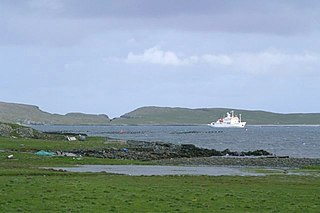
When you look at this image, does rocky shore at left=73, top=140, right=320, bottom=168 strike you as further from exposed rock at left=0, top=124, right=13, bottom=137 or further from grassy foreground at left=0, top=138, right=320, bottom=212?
grassy foreground at left=0, top=138, right=320, bottom=212

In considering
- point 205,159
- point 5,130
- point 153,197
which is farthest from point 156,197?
point 5,130

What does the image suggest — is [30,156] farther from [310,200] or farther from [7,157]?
[310,200]

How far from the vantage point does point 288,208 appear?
2583 cm

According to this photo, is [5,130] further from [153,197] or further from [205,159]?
[153,197]

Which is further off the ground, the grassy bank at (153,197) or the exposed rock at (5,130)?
the exposed rock at (5,130)

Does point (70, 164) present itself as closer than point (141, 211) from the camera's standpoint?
No

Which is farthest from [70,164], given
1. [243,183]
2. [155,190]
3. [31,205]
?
[31,205]

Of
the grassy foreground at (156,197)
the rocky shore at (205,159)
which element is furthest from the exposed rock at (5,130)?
the grassy foreground at (156,197)

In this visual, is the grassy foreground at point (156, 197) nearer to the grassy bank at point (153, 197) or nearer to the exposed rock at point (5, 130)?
the grassy bank at point (153, 197)

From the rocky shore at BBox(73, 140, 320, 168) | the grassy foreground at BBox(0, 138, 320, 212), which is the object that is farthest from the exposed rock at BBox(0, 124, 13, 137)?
the grassy foreground at BBox(0, 138, 320, 212)

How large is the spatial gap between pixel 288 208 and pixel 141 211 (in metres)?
6.53

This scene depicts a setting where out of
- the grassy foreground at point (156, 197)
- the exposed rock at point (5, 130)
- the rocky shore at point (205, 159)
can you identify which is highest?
the exposed rock at point (5, 130)

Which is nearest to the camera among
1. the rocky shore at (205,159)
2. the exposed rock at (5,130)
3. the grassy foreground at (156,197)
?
the grassy foreground at (156,197)

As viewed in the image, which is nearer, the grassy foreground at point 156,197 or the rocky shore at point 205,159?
the grassy foreground at point 156,197
